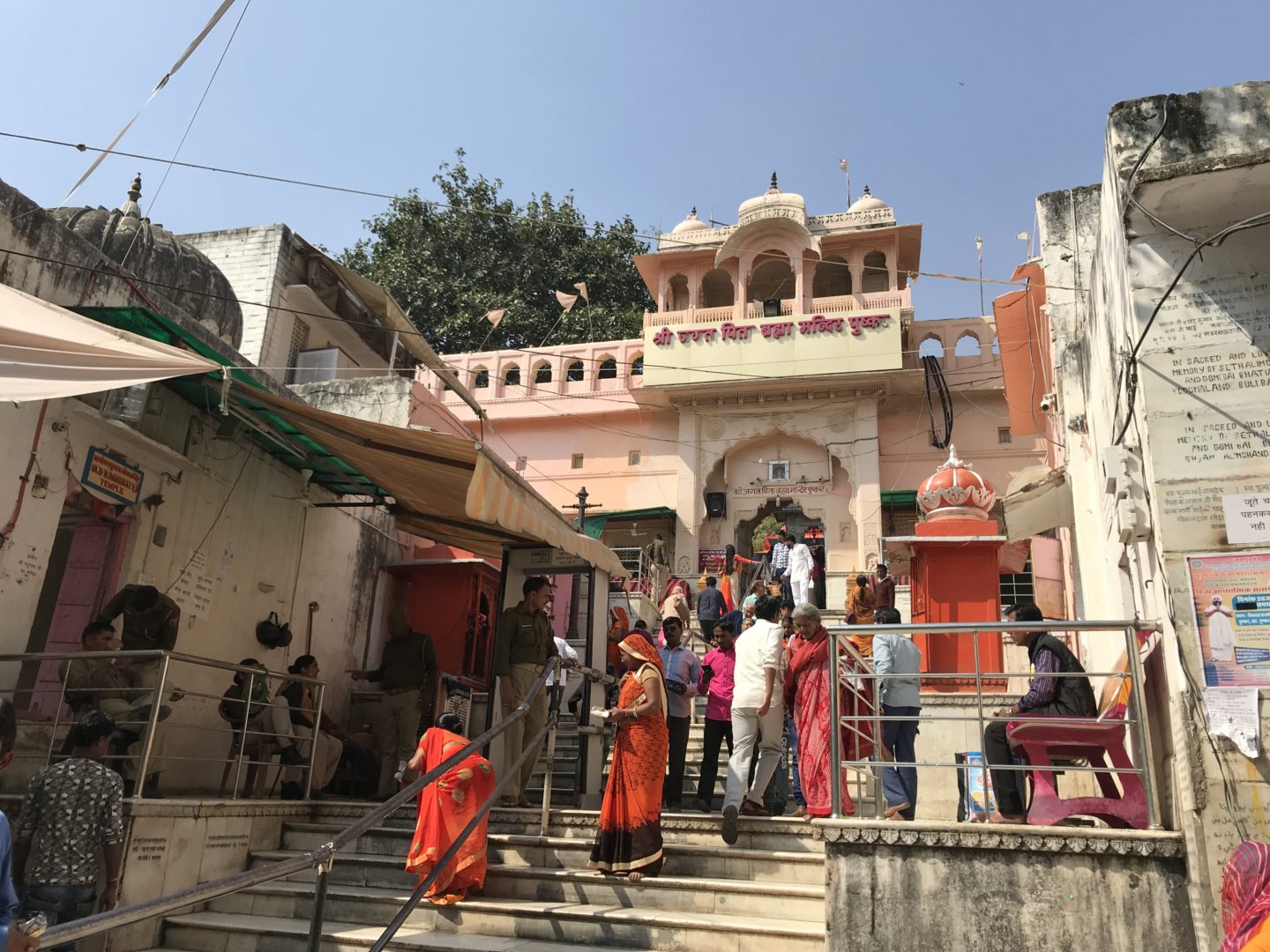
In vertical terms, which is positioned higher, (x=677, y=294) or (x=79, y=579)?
(x=677, y=294)

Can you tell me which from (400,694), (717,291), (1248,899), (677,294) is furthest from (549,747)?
(717,291)

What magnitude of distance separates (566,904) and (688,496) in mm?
16317

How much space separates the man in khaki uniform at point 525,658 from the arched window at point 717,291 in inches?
699

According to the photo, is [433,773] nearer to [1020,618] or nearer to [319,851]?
[319,851]

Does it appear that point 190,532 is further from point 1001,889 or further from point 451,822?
point 1001,889

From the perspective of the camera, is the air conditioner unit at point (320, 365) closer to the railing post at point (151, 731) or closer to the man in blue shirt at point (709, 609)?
the man in blue shirt at point (709, 609)

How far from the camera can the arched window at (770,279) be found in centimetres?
2375

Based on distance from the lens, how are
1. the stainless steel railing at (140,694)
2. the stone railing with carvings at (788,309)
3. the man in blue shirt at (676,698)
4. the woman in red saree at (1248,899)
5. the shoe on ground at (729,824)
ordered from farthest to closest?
1. the stone railing with carvings at (788,309)
2. the man in blue shirt at (676,698)
3. the stainless steel railing at (140,694)
4. the shoe on ground at (729,824)
5. the woman in red saree at (1248,899)

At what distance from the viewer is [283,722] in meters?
8.16

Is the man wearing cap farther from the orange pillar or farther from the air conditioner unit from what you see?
the air conditioner unit

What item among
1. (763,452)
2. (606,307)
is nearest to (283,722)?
(763,452)

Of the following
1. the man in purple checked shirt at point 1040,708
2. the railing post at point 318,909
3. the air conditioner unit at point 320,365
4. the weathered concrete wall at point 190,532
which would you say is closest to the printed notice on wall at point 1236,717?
the man in purple checked shirt at point 1040,708

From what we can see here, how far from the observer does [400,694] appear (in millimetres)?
9156

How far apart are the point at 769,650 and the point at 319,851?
11.2ft
